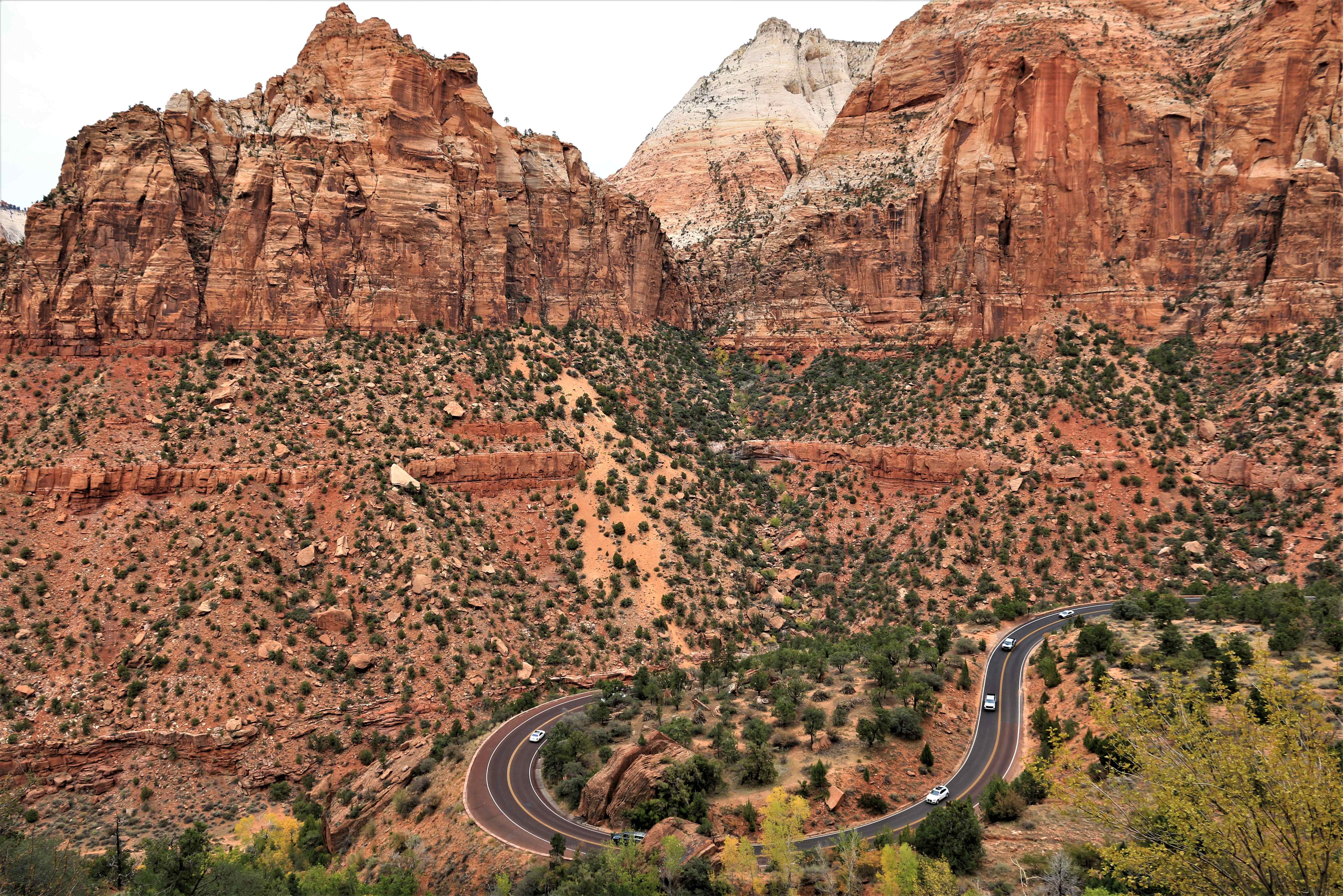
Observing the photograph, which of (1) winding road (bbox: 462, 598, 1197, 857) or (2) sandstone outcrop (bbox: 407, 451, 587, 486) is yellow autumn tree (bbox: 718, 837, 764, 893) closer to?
(1) winding road (bbox: 462, 598, 1197, 857)

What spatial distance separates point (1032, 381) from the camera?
64.3 meters

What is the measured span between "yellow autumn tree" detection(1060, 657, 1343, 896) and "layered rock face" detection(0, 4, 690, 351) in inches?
2255

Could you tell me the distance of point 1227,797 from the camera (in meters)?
14.6

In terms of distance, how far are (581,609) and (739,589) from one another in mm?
12814

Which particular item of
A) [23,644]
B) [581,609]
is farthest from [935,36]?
[23,644]

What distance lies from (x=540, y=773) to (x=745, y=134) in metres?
122

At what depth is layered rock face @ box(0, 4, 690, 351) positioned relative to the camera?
53.3 metres

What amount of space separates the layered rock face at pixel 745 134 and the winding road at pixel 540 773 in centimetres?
7912

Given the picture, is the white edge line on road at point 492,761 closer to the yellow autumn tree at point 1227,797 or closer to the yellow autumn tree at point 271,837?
the yellow autumn tree at point 271,837

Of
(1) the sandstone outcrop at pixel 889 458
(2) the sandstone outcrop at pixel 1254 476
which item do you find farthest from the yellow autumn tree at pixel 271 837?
(2) the sandstone outcrop at pixel 1254 476

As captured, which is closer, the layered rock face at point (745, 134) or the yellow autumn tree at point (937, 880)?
the yellow autumn tree at point (937, 880)

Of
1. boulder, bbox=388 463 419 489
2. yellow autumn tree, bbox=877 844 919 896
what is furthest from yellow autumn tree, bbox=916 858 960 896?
boulder, bbox=388 463 419 489

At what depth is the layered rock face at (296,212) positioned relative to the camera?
53.3 m

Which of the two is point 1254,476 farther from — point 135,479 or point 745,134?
point 745,134
